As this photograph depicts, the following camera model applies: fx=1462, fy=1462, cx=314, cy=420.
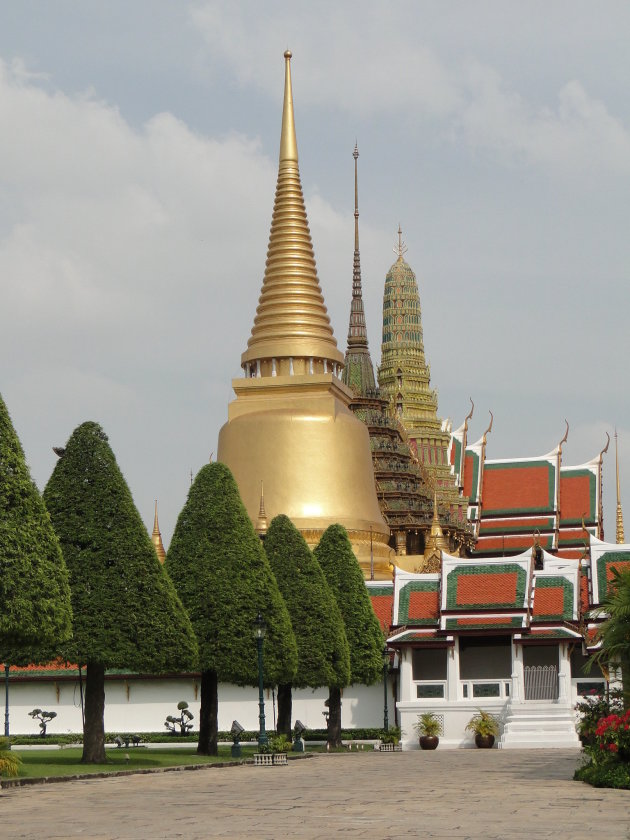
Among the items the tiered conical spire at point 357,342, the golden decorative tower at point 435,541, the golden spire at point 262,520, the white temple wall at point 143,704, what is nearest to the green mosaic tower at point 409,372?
the tiered conical spire at point 357,342

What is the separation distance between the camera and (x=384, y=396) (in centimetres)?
9744

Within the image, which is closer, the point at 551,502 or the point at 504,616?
the point at 504,616

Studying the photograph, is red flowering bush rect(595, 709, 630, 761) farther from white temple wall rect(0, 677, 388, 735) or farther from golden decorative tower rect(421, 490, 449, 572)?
golden decorative tower rect(421, 490, 449, 572)

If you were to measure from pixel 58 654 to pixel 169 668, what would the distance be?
2647 mm

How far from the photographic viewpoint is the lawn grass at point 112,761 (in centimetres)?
2934

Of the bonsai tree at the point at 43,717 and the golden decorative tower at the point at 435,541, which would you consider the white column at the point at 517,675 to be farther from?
the golden decorative tower at the point at 435,541

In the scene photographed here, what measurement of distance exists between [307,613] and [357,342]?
198 feet

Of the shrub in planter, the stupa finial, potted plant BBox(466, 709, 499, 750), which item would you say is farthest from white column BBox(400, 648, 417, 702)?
the stupa finial

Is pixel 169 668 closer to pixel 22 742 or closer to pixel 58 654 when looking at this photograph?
pixel 58 654

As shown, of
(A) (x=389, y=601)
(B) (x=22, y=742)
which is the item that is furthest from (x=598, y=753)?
(A) (x=389, y=601)

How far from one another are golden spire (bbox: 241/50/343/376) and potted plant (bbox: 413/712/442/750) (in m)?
29.9

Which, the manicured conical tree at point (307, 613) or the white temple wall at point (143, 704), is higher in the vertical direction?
the manicured conical tree at point (307, 613)

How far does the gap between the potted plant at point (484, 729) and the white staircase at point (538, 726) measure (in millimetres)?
521

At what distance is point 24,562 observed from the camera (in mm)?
26672
